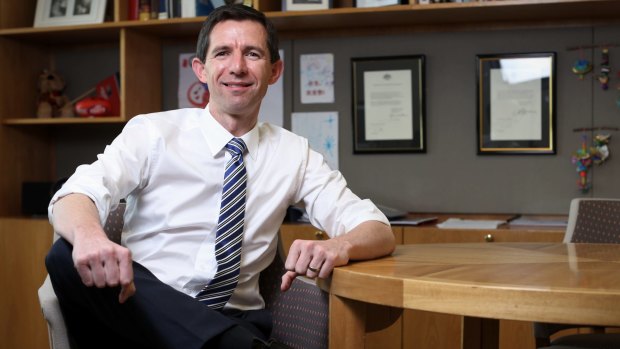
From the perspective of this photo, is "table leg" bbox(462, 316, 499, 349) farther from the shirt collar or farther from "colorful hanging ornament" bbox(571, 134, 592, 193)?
"colorful hanging ornament" bbox(571, 134, 592, 193)

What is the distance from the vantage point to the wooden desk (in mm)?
1226

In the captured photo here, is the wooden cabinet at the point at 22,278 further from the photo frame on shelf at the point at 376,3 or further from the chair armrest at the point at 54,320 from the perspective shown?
the chair armrest at the point at 54,320

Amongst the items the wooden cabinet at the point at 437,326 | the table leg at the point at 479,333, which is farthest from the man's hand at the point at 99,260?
the wooden cabinet at the point at 437,326

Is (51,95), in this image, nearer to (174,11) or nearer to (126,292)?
(174,11)

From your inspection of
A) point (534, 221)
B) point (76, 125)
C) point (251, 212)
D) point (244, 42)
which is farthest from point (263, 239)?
point (76, 125)

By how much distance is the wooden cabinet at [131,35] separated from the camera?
120 inches

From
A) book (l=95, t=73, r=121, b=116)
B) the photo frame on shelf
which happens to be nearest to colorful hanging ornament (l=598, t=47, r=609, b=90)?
the photo frame on shelf

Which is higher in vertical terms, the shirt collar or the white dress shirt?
the shirt collar

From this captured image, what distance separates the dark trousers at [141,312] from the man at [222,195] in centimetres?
1

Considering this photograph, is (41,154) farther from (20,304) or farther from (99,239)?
(99,239)

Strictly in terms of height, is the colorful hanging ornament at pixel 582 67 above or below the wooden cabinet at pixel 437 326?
above

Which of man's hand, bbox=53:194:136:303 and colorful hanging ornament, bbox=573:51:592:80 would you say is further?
colorful hanging ornament, bbox=573:51:592:80

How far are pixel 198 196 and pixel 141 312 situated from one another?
1.66 ft

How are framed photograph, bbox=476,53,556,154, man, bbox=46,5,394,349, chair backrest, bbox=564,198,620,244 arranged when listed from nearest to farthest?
man, bbox=46,5,394,349, chair backrest, bbox=564,198,620,244, framed photograph, bbox=476,53,556,154
